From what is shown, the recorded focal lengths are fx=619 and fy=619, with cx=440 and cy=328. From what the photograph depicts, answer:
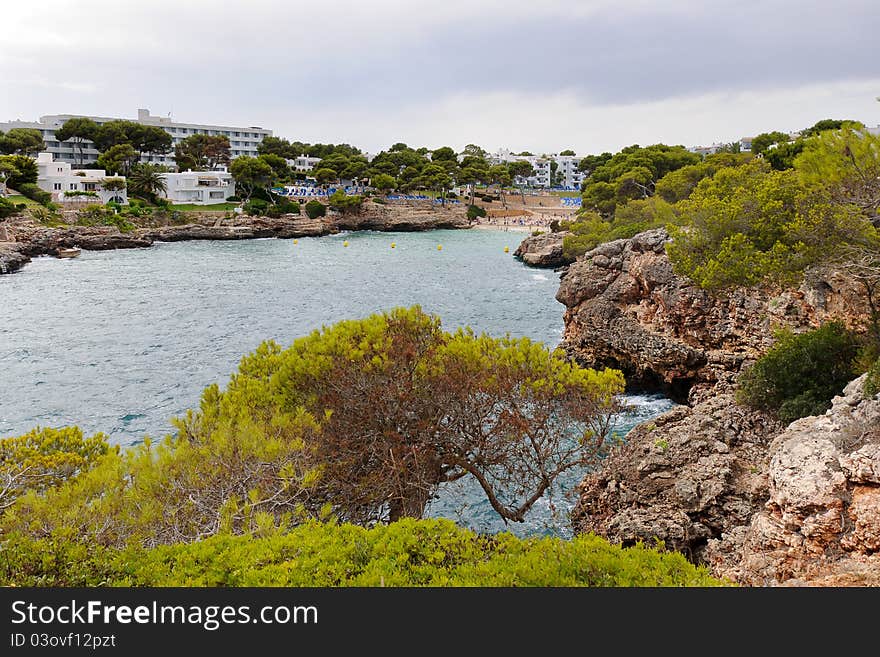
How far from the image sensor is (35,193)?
7862 centimetres

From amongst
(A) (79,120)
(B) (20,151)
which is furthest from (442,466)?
(A) (79,120)

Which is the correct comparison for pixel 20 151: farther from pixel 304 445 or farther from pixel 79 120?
pixel 304 445

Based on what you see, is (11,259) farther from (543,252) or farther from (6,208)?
(543,252)

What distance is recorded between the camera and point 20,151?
317 feet

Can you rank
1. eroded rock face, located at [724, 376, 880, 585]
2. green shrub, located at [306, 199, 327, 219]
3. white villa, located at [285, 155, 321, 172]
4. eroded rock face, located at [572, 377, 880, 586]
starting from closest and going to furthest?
eroded rock face, located at [724, 376, 880, 585] → eroded rock face, located at [572, 377, 880, 586] → green shrub, located at [306, 199, 327, 219] → white villa, located at [285, 155, 321, 172]

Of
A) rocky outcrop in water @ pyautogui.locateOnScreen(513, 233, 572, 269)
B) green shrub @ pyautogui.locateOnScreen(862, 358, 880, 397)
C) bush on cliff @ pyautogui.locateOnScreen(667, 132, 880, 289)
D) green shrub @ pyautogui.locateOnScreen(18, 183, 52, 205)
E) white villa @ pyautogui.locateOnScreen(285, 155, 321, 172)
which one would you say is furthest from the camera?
white villa @ pyautogui.locateOnScreen(285, 155, 321, 172)

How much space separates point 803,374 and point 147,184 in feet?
308

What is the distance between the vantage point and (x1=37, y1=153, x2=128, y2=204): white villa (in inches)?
3275

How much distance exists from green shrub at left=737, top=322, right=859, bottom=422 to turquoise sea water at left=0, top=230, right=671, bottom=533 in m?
5.70

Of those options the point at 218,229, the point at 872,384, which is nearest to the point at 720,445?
the point at 872,384

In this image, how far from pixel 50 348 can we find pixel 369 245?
50677 millimetres

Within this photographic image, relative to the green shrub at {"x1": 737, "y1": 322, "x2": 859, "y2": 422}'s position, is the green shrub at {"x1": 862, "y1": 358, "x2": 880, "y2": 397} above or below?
above

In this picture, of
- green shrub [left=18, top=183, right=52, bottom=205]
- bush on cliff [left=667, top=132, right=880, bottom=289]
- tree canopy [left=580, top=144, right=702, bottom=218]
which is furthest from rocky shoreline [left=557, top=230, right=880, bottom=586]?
green shrub [left=18, top=183, right=52, bottom=205]

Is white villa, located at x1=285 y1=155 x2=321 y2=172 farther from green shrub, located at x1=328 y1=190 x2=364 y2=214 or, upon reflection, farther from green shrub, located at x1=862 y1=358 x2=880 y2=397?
green shrub, located at x1=862 y1=358 x2=880 y2=397
